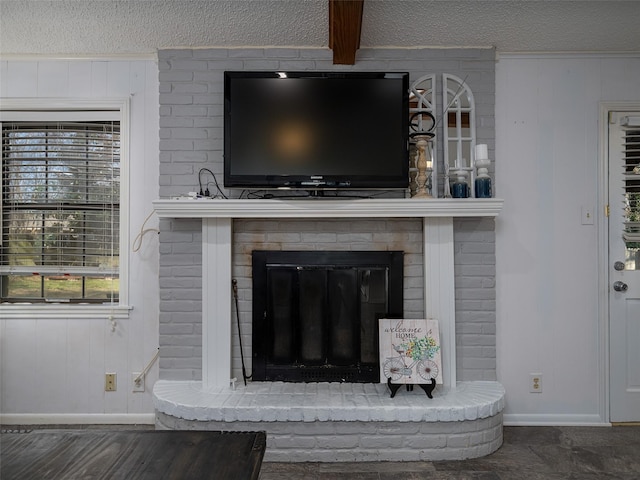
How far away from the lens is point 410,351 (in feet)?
7.61

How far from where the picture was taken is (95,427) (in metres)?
2.62

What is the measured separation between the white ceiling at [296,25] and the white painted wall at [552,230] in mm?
185

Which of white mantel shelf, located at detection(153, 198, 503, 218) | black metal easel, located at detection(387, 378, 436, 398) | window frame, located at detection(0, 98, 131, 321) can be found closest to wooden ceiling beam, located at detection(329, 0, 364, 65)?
white mantel shelf, located at detection(153, 198, 503, 218)

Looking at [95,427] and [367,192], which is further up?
[367,192]

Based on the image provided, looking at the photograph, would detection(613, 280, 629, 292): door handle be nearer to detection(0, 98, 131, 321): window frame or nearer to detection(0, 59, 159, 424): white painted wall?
detection(0, 59, 159, 424): white painted wall

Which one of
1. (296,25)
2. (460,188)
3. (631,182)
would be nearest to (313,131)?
(296,25)

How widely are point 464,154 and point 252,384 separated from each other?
190cm

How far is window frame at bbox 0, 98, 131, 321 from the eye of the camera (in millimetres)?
2670

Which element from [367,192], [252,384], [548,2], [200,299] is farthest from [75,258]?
[548,2]

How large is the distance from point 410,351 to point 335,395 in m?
Result: 0.49

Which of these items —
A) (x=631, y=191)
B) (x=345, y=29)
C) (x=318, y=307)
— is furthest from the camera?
(x=631, y=191)

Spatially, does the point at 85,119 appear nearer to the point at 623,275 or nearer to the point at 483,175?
the point at 483,175

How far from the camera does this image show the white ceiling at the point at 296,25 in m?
2.13

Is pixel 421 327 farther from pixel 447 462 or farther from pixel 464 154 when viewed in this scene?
pixel 464 154
